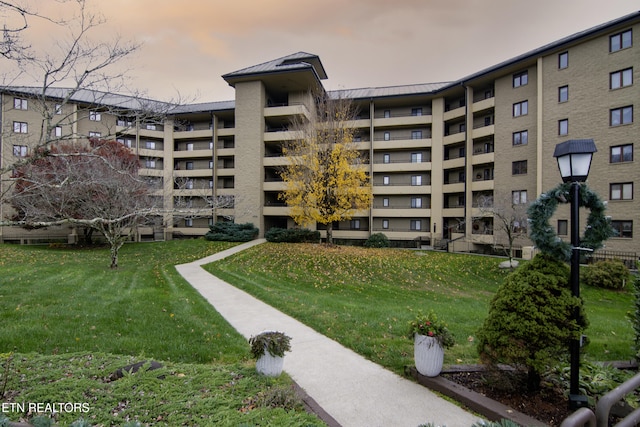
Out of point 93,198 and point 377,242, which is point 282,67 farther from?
point 93,198

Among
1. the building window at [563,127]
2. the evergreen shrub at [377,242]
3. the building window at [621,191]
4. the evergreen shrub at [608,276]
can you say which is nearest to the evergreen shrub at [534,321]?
the evergreen shrub at [608,276]

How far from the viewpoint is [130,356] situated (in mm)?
5188

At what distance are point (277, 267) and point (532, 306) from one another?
45.8 feet

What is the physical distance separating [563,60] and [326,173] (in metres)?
19.6

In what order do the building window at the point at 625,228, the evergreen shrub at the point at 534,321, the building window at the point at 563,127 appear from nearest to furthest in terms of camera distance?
the evergreen shrub at the point at 534,321 < the building window at the point at 625,228 < the building window at the point at 563,127

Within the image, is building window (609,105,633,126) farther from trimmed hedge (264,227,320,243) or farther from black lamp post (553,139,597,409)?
black lamp post (553,139,597,409)

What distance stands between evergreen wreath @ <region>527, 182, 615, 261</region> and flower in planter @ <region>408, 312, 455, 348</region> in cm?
186

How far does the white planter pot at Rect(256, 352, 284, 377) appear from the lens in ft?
15.4

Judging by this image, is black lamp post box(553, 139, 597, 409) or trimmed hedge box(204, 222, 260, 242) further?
trimmed hedge box(204, 222, 260, 242)

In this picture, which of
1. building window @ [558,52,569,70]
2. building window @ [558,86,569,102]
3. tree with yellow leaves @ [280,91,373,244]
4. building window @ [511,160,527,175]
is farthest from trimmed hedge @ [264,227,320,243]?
building window @ [558,52,569,70]

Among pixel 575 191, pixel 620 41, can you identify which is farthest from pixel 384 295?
pixel 620 41

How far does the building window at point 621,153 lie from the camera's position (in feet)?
64.7

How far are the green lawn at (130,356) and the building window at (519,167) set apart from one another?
26.0 m

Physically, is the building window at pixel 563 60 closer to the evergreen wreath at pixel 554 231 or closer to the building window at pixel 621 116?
the building window at pixel 621 116
